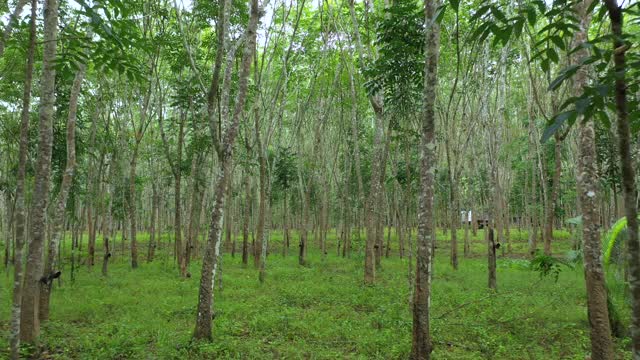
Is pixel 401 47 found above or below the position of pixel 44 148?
above

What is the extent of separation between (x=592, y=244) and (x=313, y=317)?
543 centimetres

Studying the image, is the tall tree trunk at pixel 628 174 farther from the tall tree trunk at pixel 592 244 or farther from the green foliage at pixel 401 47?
the green foliage at pixel 401 47

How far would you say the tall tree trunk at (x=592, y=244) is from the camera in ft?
19.4

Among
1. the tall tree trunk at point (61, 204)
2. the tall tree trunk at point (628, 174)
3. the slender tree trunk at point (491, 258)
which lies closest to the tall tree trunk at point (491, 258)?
the slender tree trunk at point (491, 258)

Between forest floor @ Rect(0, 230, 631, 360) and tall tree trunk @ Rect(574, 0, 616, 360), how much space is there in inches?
42.9

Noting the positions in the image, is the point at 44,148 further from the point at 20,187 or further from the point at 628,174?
the point at 628,174

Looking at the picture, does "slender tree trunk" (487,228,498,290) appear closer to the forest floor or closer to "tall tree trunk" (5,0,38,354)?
the forest floor

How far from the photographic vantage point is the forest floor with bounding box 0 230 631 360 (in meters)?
7.08

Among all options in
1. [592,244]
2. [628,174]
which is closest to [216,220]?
[592,244]

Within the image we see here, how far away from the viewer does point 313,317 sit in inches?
362

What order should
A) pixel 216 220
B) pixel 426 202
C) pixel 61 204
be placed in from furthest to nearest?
pixel 61 204 → pixel 216 220 → pixel 426 202

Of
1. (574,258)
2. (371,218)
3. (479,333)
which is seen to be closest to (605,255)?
(574,258)

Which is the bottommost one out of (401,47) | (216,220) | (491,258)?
(491,258)

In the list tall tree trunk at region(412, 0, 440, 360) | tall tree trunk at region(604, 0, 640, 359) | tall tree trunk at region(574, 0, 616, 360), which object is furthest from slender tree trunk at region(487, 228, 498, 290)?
tall tree trunk at region(604, 0, 640, 359)
